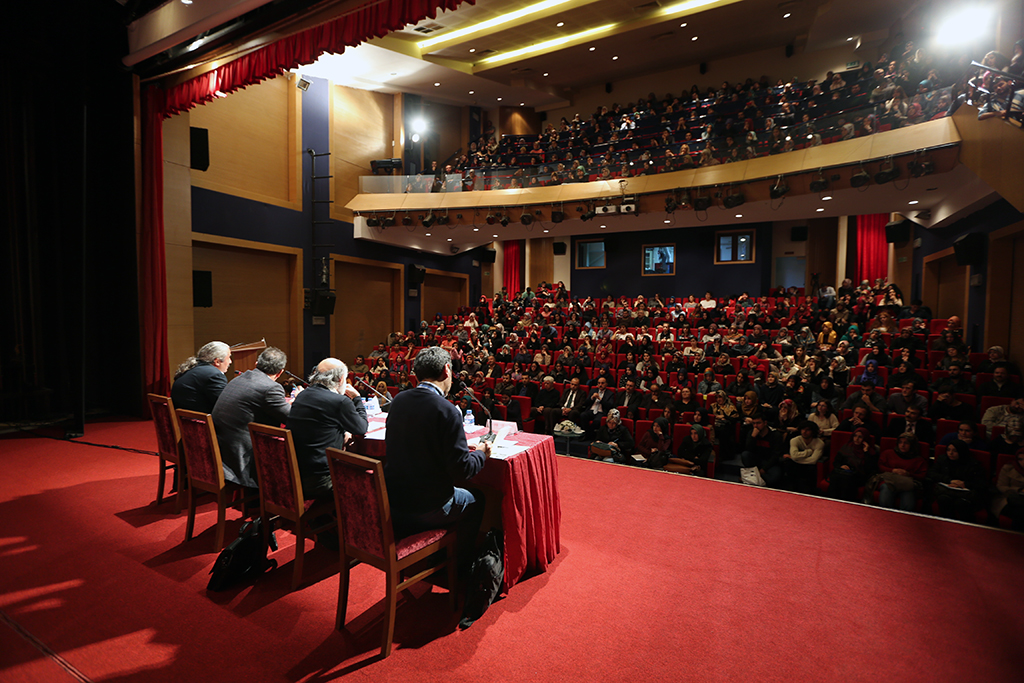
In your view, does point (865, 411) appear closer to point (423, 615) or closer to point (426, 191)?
point (423, 615)

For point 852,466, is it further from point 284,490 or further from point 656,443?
point 284,490

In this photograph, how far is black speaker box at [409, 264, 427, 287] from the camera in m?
12.6

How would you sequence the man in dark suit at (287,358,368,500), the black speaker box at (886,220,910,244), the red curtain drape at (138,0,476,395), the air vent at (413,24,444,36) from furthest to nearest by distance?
the air vent at (413,24,444,36)
the black speaker box at (886,220,910,244)
the red curtain drape at (138,0,476,395)
the man in dark suit at (287,358,368,500)

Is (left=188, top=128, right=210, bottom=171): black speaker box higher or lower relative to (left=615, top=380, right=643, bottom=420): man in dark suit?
higher

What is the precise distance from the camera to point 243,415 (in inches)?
116

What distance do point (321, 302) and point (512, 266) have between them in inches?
309

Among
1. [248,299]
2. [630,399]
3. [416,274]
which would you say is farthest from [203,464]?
[416,274]

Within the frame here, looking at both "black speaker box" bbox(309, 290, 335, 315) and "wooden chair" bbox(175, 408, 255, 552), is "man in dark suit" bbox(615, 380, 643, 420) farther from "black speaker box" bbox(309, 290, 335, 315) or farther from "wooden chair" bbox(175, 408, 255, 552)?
"black speaker box" bbox(309, 290, 335, 315)

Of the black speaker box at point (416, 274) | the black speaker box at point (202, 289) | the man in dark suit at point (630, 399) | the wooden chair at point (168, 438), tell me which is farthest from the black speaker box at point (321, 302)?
the wooden chair at point (168, 438)

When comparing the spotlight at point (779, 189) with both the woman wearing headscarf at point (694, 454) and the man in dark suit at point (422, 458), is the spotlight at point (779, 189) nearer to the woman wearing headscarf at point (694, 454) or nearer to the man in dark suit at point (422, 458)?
the woman wearing headscarf at point (694, 454)

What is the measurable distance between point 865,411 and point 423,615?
4.18 meters

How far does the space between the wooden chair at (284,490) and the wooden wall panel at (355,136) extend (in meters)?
8.83

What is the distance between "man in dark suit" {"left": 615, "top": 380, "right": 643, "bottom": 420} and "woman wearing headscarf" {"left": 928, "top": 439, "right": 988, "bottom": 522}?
2.66 m

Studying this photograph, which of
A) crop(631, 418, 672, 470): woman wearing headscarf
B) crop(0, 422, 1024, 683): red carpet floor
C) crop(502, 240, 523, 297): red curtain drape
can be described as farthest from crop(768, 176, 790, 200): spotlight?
crop(502, 240, 523, 297): red curtain drape
